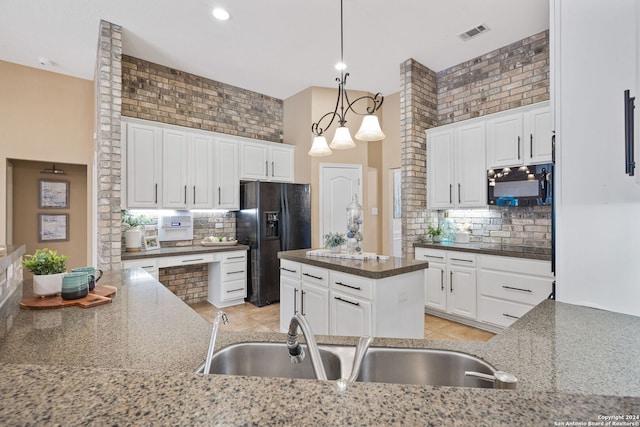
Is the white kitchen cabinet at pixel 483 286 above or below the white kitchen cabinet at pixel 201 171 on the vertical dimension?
below

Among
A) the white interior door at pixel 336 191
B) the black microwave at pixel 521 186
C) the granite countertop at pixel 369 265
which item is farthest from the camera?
the white interior door at pixel 336 191

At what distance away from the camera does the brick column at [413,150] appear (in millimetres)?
4246

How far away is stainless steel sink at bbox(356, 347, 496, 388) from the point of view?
1.02 metres

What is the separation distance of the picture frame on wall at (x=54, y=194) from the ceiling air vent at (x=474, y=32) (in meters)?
5.94

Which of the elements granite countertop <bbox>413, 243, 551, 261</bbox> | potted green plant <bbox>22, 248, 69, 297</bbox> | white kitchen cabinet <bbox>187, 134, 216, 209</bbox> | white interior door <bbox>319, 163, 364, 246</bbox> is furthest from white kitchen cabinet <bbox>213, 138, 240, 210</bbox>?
potted green plant <bbox>22, 248, 69, 297</bbox>

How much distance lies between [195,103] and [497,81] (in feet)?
13.6

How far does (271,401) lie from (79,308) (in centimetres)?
158

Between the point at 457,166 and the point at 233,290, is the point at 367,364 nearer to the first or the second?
the point at 457,166

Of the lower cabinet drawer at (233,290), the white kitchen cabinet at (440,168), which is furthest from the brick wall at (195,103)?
the white kitchen cabinet at (440,168)

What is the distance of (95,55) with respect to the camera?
3.99m

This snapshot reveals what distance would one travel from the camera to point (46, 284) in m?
1.63

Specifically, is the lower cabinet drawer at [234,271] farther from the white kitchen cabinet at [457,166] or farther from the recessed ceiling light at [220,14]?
the recessed ceiling light at [220,14]

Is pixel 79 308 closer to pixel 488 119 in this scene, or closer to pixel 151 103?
pixel 151 103

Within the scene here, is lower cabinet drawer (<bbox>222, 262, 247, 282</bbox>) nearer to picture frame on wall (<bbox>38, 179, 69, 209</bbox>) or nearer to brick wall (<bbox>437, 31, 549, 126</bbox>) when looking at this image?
picture frame on wall (<bbox>38, 179, 69, 209</bbox>)
